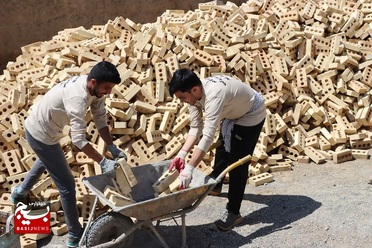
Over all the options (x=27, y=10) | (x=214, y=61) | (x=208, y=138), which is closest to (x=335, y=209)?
(x=208, y=138)

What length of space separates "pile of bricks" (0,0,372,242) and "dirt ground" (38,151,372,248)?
1.34 feet

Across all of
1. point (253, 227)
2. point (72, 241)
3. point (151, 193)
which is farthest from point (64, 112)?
point (253, 227)

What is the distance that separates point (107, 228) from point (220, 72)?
3.53 metres

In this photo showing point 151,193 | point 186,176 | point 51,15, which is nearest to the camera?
point 186,176

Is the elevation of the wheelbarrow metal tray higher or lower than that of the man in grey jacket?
lower

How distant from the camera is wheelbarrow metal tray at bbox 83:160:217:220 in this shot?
4.72 meters

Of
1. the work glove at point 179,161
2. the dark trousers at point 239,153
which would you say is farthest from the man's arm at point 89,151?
the dark trousers at point 239,153

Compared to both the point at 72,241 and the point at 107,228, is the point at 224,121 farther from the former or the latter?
the point at 72,241

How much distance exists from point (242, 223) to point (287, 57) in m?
3.41

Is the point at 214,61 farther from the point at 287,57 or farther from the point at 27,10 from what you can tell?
the point at 27,10

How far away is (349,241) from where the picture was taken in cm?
553

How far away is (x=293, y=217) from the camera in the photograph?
6062mm

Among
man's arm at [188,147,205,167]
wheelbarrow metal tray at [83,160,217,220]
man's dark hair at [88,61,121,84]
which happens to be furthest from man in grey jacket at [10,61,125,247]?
man's arm at [188,147,205,167]

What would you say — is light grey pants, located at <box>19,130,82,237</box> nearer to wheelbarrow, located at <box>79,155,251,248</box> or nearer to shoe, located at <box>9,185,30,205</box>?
wheelbarrow, located at <box>79,155,251,248</box>
